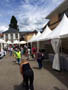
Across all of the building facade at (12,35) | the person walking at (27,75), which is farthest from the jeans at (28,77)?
the building facade at (12,35)

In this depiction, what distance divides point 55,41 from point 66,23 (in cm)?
184

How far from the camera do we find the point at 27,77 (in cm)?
480

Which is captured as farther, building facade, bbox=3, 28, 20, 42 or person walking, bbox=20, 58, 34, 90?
building facade, bbox=3, 28, 20, 42

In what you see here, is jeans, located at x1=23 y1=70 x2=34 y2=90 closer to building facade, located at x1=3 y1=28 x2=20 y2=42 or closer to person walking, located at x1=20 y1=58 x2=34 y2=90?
person walking, located at x1=20 y1=58 x2=34 y2=90

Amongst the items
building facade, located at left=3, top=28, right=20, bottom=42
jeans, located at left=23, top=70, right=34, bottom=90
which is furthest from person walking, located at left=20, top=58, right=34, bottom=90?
building facade, located at left=3, top=28, right=20, bottom=42

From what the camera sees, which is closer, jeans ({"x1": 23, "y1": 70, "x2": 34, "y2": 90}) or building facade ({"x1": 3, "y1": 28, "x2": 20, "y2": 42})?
jeans ({"x1": 23, "y1": 70, "x2": 34, "y2": 90})

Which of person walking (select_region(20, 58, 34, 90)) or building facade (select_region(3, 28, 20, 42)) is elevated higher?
building facade (select_region(3, 28, 20, 42))

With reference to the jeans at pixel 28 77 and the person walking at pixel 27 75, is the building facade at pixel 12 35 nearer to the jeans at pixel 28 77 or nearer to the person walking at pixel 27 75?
the person walking at pixel 27 75

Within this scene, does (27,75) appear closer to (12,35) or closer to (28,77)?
(28,77)

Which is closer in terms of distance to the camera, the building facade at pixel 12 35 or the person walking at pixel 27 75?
the person walking at pixel 27 75

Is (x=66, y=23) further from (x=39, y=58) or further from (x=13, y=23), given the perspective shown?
(x=13, y=23)

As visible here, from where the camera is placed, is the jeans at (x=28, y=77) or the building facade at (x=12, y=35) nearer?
the jeans at (x=28, y=77)

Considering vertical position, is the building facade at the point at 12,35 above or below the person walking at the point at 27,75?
above

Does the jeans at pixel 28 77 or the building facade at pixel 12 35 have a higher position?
the building facade at pixel 12 35
